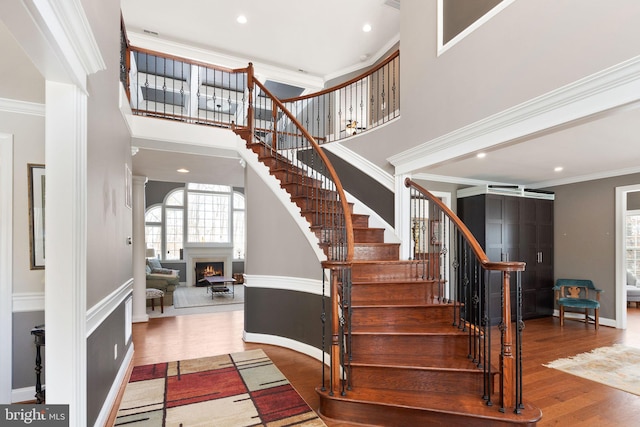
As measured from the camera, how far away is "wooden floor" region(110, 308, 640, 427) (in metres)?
2.78

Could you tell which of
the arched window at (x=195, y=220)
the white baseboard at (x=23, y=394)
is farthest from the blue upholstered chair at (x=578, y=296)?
the arched window at (x=195, y=220)

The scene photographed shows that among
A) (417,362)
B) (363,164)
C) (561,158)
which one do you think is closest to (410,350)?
(417,362)

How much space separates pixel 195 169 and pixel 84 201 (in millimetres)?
3984

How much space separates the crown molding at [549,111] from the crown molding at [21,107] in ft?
12.1

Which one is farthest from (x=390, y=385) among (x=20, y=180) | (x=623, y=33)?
(x=20, y=180)

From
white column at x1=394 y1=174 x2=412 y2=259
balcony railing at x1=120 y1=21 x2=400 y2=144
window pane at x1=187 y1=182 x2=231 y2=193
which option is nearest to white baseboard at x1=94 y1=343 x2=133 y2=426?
white column at x1=394 y1=174 x2=412 y2=259

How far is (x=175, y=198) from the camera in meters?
11.1

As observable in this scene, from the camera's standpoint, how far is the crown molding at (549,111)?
2.05 metres

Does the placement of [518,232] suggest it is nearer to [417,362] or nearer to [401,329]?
[401,329]

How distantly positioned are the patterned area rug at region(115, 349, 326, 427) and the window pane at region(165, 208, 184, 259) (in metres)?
7.80

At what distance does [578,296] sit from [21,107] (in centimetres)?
815

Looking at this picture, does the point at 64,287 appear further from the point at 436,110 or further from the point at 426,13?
the point at 426,13

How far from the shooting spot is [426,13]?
368 cm

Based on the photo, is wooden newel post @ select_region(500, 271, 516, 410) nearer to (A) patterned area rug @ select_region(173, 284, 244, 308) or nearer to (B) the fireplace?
(A) patterned area rug @ select_region(173, 284, 244, 308)
